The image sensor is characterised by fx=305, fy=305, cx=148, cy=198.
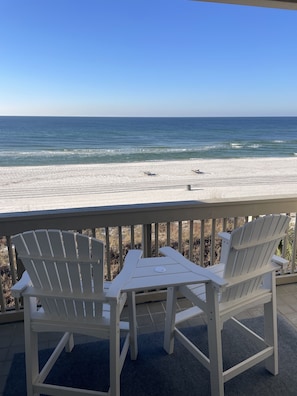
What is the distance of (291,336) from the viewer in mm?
2240

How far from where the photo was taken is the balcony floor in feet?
6.85

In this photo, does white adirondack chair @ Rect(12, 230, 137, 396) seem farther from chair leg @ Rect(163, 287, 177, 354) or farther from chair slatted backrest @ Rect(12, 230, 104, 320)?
chair leg @ Rect(163, 287, 177, 354)

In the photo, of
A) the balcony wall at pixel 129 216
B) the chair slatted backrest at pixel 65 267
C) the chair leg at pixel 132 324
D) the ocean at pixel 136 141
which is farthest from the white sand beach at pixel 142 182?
the chair slatted backrest at pixel 65 267

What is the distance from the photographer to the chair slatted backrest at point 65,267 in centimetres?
144

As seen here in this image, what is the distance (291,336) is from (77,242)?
1.79 m

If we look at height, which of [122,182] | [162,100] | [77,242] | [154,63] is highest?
[154,63]

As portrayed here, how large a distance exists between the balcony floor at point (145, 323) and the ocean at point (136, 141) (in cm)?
1985

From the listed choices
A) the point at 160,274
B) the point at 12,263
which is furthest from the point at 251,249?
the point at 12,263

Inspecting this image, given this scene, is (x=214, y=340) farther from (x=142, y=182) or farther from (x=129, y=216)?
(x=142, y=182)

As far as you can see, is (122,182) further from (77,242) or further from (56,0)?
(77,242)

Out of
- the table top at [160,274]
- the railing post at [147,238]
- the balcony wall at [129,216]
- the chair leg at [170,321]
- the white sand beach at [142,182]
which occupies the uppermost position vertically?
the balcony wall at [129,216]

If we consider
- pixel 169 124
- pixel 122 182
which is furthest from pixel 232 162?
pixel 169 124

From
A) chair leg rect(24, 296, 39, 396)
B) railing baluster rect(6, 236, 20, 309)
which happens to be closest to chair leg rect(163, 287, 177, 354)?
chair leg rect(24, 296, 39, 396)

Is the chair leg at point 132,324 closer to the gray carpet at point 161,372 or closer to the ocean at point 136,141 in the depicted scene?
the gray carpet at point 161,372
